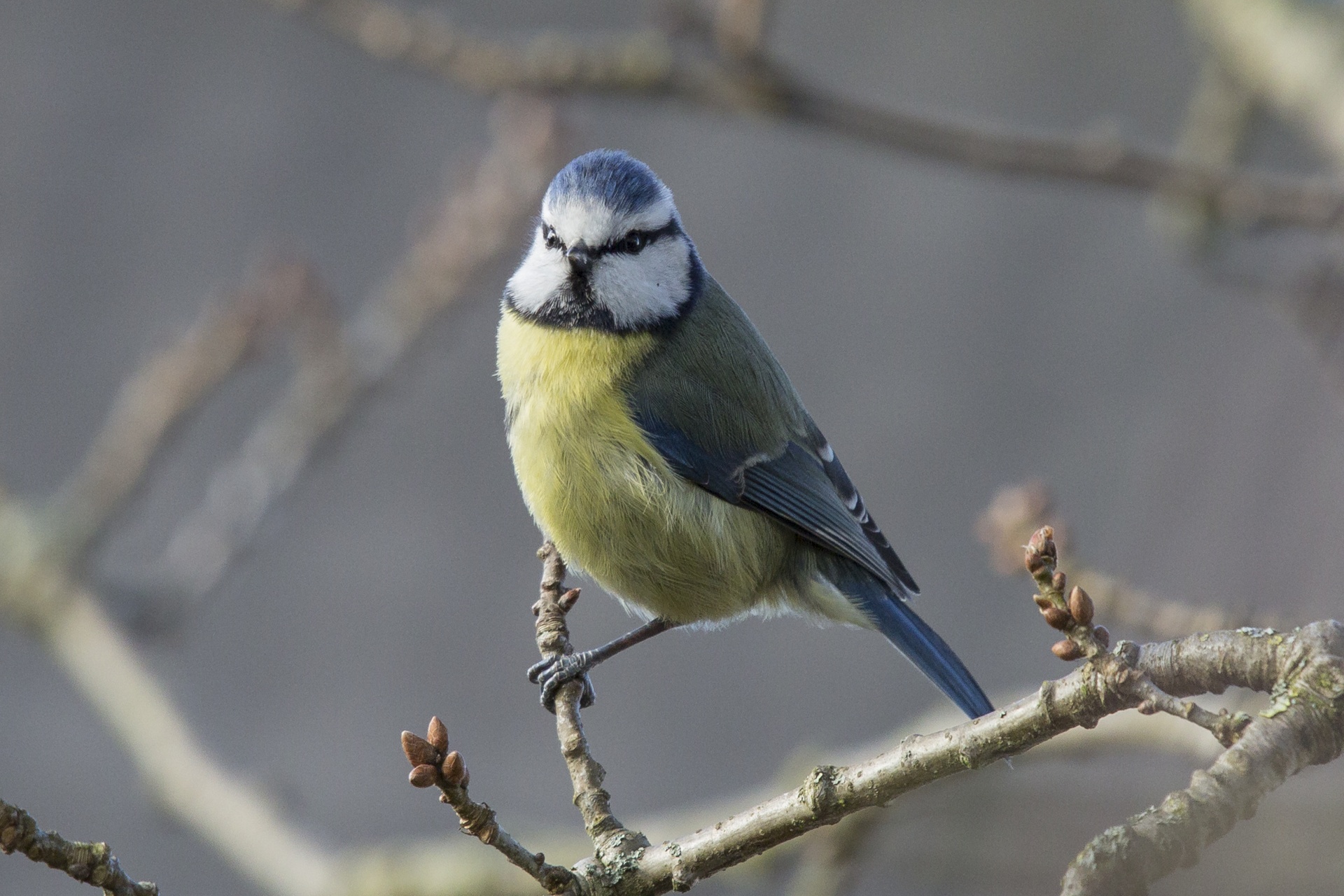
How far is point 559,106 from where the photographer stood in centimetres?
216

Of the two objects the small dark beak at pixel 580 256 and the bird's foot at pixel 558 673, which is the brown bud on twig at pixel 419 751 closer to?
the bird's foot at pixel 558 673

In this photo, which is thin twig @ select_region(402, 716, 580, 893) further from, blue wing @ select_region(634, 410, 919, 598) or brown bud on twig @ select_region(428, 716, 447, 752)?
blue wing @ select_region(634, 410, 919, 598)

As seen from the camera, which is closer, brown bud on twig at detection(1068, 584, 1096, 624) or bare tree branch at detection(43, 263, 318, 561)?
brown bud on twig at detection(1068, 584, 1096, 624)

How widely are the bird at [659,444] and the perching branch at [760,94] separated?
330mm

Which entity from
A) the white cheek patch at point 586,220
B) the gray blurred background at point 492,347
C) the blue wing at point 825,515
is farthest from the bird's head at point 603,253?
the gray blurred background at point 492,347

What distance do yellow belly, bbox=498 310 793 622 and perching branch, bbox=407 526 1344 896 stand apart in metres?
0.57

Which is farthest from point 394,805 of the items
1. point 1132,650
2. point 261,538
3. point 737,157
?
point 1132,650

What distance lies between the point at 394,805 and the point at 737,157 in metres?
2.06

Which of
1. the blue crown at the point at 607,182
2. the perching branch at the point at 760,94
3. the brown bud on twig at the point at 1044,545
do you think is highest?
the perching branch at the point at 760,94

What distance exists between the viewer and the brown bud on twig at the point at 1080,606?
0.76 meters

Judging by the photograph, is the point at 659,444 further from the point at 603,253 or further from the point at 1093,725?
the point at 1093,725

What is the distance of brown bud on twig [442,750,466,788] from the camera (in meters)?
0.87

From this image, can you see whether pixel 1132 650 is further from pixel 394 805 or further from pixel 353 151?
pixel 353 151

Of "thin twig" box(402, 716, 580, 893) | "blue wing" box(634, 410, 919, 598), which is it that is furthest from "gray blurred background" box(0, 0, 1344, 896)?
"thin twig" box(402, 716, 580, 893)
